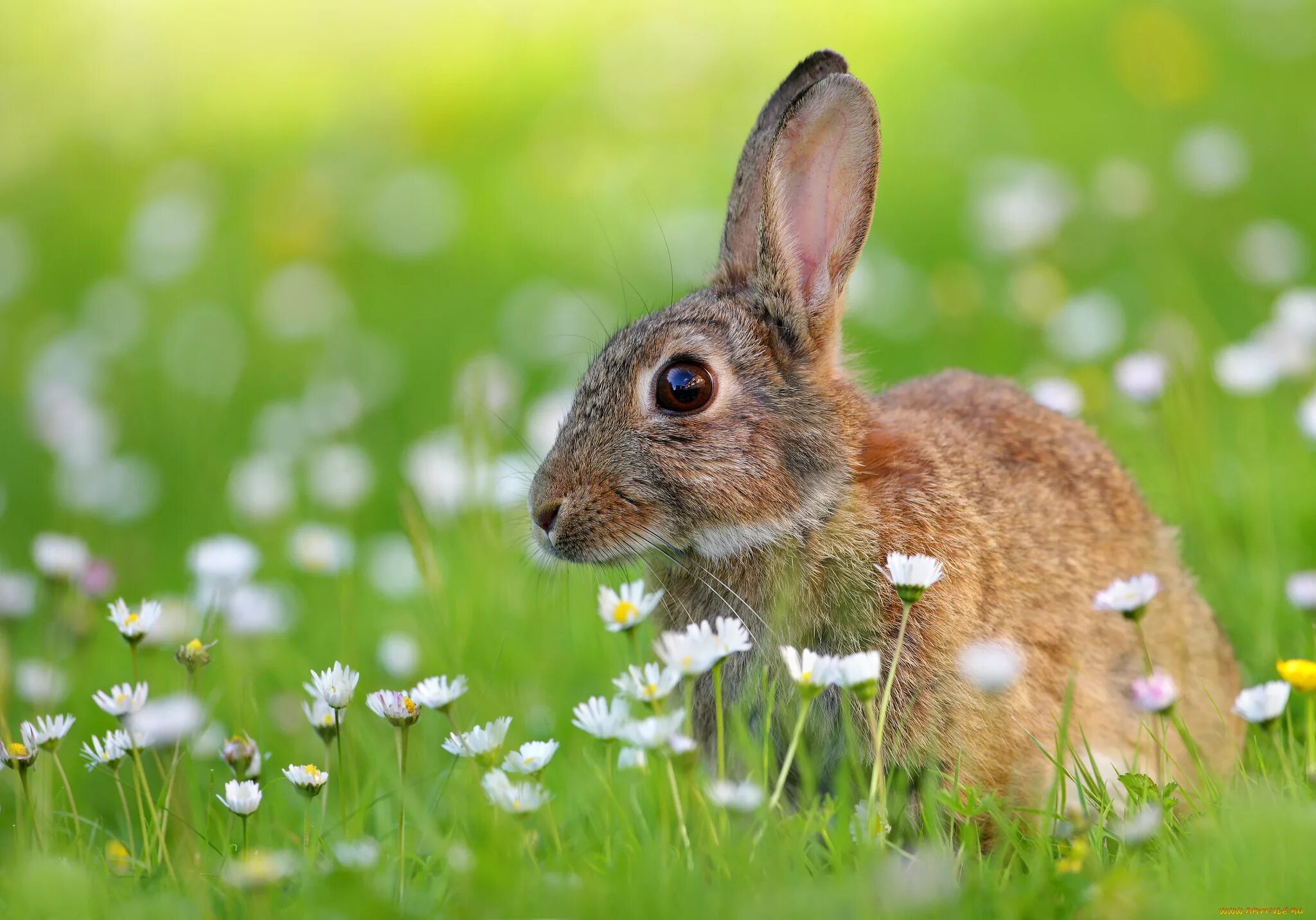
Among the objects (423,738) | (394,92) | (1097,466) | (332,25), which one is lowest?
(423,738)

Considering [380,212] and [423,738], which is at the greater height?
[380,212]

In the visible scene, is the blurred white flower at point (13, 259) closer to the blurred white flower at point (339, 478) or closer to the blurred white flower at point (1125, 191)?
the blurred white flower at point (339, 478)

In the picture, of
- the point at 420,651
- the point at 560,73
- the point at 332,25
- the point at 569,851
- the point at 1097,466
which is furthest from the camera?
the point at 332,25

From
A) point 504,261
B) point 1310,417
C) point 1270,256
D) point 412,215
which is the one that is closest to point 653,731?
point 1310,417

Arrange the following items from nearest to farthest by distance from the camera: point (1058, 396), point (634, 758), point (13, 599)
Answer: point (634, 758) → point (13, 599) → point (1058, 396)

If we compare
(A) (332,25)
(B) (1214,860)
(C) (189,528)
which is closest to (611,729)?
(B) (1214,860)

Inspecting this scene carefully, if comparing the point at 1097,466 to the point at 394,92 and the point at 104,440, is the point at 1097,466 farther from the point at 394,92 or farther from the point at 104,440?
the point at 394,92

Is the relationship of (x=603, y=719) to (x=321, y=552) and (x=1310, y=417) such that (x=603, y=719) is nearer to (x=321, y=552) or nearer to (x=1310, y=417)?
(x=321, y=552)
